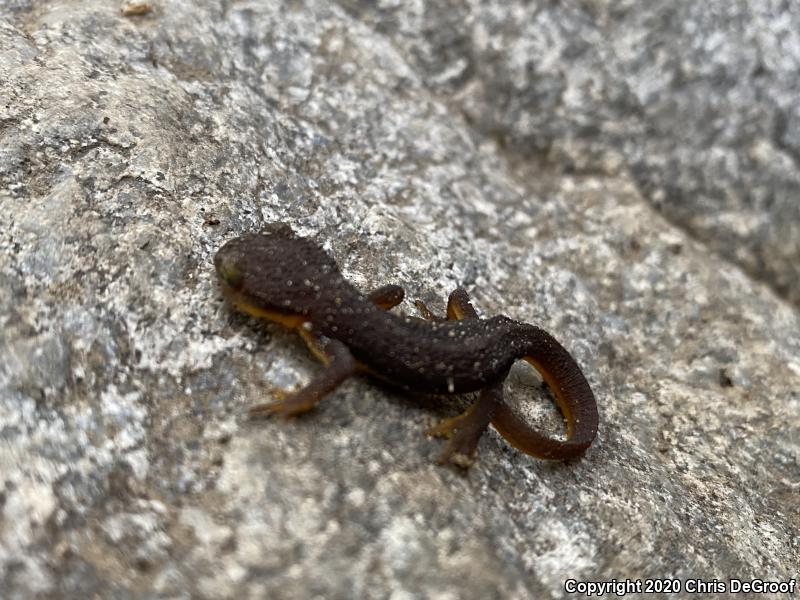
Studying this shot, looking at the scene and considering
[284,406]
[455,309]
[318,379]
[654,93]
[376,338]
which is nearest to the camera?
[284,406]

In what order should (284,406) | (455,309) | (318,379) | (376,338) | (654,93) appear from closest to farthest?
(284,406), (318,379), (376,338), (455,309), (654,93)

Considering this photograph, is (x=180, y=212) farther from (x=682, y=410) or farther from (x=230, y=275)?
(x=682, y=410)

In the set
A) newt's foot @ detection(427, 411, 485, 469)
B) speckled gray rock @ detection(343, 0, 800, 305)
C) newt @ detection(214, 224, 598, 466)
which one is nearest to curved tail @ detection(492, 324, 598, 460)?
newt @ detection(214, 224, 598, 466)

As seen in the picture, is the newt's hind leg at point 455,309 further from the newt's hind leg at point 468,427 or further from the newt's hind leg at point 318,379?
the newt's hind leg at point 318,379

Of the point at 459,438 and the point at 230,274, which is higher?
the point at 230,274

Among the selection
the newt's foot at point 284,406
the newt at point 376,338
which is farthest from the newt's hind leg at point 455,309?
the newt's foot at point 284,406

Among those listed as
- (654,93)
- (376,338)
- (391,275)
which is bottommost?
(391,275)

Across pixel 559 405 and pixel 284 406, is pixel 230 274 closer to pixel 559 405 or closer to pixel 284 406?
pixel 284 406

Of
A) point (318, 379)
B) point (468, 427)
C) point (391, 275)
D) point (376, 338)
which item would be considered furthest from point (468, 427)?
point (391, 275)
